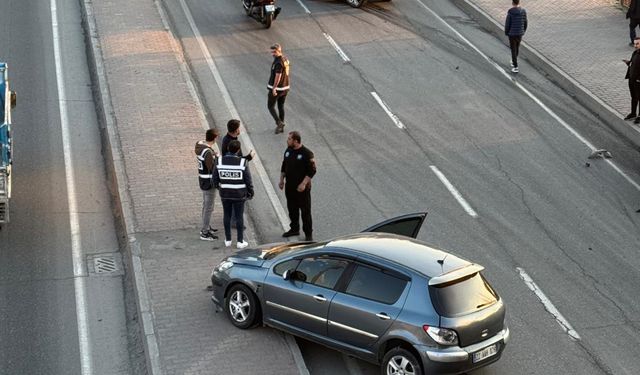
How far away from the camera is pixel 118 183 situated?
18.2 meters

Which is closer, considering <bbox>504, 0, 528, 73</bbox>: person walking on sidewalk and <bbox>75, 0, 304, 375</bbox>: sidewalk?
<bbox>75, 0, 304, 375</bbox>: sidewalk

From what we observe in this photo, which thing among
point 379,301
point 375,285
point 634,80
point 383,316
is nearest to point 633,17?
point 634,80

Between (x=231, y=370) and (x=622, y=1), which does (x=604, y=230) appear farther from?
(x=622, y=1)

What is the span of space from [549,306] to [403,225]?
2.28m

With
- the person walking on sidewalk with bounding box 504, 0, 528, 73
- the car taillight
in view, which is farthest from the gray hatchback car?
the person walking on sidewalk with bounding box 504, 0, 528, 73

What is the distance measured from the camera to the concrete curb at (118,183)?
13.7 metres

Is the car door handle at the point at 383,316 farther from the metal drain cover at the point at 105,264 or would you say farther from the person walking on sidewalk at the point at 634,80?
the person walking on sidewalk at the point at 634,80

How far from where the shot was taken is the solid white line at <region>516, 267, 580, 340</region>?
557 inches

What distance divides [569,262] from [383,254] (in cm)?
463

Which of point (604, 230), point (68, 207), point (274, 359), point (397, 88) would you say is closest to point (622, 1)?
point (397, 88)

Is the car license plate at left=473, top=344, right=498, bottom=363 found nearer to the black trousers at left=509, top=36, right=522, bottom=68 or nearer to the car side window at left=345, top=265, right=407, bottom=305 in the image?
the car side window at left=345, top=265, right=407, bottom=305

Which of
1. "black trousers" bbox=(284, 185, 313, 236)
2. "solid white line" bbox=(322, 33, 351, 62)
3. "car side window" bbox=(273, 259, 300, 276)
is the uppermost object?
"car side window" bbox=(273, 259, 300, 276)

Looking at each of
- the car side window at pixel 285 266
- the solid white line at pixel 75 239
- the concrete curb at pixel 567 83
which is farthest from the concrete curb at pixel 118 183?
the concrete curb at pixel 567 83

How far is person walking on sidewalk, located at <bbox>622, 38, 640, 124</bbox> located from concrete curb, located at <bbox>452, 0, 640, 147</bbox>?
260 mm
